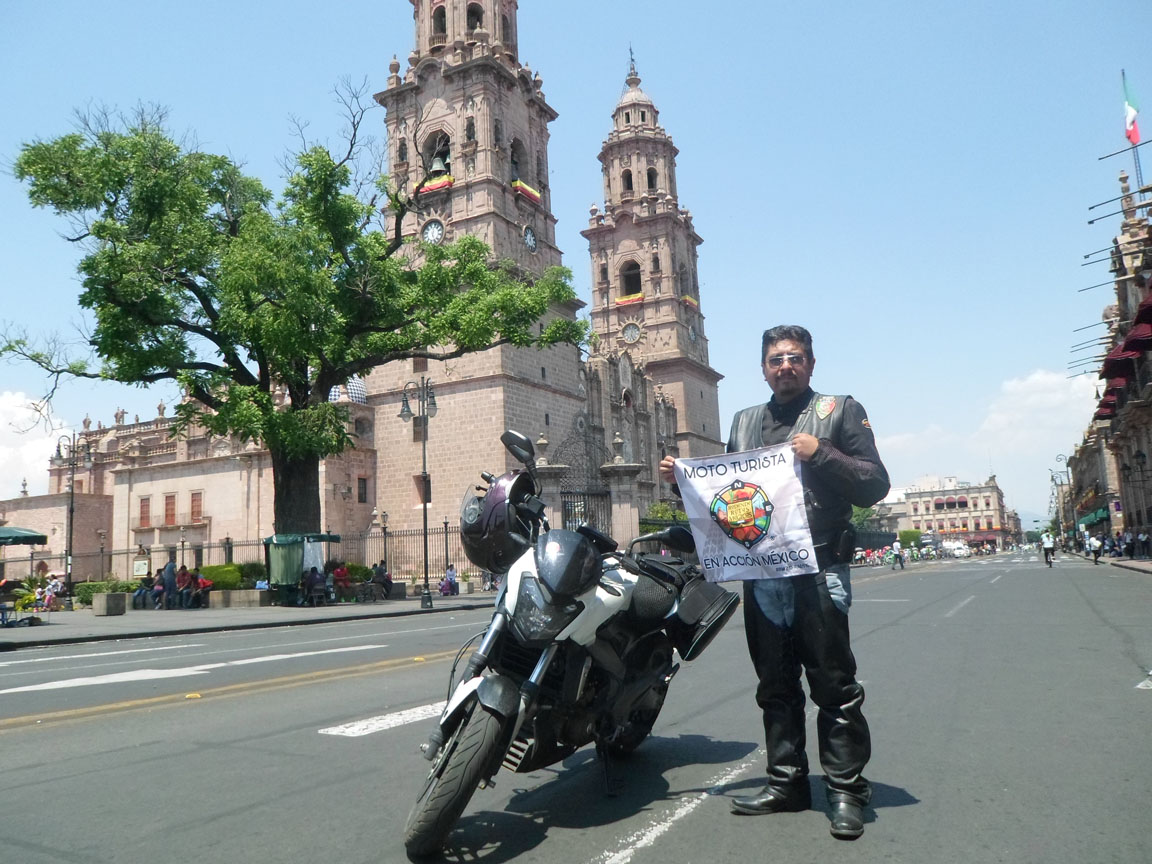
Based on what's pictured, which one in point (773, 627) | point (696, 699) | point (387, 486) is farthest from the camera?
point (387, 486)

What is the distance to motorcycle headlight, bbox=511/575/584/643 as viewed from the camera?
11.1 feet

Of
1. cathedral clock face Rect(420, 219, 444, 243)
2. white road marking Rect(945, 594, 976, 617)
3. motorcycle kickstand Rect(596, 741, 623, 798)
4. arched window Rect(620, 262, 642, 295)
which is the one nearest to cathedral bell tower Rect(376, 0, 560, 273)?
cathedral clock face Rect(420, 219, 444, 243)

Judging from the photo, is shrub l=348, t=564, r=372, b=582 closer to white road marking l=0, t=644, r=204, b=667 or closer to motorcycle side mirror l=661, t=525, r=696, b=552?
white road marking l=0, t=644, r=204, b=667

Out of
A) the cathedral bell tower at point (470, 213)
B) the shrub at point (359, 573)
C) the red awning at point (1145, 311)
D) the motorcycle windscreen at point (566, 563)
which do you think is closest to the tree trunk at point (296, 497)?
the shrub at point (359, 573)

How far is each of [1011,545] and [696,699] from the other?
172m

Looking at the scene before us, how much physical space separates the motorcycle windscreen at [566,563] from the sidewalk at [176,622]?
526 inches

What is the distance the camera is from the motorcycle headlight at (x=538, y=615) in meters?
3.39

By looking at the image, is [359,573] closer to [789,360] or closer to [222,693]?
[222,693]

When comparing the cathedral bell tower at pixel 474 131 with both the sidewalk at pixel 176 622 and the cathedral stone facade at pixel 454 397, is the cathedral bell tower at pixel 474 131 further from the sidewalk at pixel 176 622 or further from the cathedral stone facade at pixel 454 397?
the sidewalk at pixel 176 622

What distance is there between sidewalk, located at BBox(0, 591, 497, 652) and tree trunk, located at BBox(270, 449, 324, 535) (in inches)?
86.4

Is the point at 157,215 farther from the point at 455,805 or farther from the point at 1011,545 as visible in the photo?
the point at 1011,545

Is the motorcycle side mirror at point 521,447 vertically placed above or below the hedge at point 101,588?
above

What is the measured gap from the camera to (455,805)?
10.3 ft

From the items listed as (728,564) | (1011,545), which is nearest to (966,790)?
(728,564)
